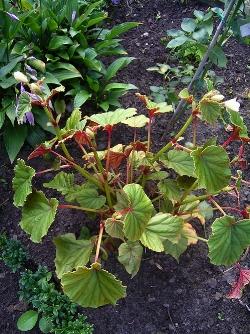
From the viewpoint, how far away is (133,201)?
69.2 inches

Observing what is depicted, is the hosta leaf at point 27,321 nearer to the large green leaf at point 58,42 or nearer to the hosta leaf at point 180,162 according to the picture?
the hosta leaf at point 180,162

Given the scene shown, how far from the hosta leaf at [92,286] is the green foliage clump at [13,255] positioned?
78cm

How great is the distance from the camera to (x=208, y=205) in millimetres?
2180

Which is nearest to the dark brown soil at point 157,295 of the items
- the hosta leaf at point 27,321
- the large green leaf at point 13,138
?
the hosta leaf at point 27,321

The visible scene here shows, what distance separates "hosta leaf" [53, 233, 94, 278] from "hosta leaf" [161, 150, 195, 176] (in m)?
0.50

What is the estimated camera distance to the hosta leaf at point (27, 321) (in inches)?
85.1

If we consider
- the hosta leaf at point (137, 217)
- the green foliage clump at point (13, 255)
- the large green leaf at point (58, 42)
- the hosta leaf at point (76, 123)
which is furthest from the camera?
the large green leaf at point (58, 42)

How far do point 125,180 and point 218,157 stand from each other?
28.6 inches

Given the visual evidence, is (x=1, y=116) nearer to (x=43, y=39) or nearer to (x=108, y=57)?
(x=43, y=39)

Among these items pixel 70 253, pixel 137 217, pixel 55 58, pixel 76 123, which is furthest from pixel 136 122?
pixel 55 58

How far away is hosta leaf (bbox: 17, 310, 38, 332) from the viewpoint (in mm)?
2162

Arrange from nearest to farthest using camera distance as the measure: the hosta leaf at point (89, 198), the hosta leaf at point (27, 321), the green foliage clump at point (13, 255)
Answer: the hosta leaf at point (89, 198), the hosta leaf at point (27, 321), the green foliage clump at point (13, 255)

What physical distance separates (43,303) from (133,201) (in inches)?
30.9

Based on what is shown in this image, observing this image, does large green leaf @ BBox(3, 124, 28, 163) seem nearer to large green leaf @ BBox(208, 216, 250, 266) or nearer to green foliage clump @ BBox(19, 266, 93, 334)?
green foliage clump @ BBox(19, 266, 93, 334)
